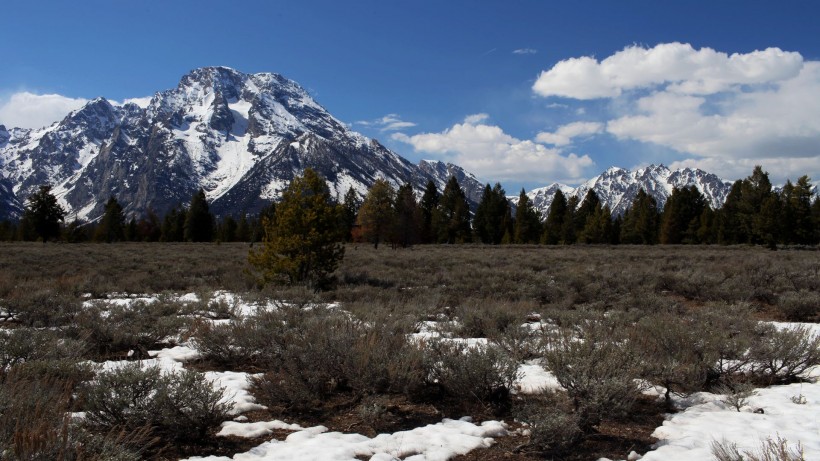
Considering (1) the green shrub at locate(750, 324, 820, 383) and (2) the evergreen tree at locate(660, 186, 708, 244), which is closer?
(1) the green shrub at locate(750, 324, 820, 383)

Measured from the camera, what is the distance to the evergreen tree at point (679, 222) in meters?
58.0

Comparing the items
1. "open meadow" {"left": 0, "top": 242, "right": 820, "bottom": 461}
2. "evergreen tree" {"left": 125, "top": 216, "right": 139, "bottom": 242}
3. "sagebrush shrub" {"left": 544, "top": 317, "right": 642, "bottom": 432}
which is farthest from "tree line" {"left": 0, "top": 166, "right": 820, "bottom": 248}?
"sagebrush shrub" {"left": 544, "top": 317, "right": 642, "bottom": 432}

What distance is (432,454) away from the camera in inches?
159

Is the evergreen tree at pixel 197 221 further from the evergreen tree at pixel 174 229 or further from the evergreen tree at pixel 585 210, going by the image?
the evergreen tree at pixel 585 210

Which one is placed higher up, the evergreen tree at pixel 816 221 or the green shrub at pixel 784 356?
the evergreen tree at pixel 816 221

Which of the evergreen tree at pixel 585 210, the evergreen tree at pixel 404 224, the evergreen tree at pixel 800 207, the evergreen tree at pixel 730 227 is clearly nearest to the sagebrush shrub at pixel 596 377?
the evergreen tree at pixel 404 224

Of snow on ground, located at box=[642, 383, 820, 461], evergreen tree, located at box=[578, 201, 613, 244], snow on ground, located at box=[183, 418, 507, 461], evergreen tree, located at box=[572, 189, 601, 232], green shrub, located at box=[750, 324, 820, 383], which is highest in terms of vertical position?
Result: evergreen tree, located at box=[572, 189, 601, 232]

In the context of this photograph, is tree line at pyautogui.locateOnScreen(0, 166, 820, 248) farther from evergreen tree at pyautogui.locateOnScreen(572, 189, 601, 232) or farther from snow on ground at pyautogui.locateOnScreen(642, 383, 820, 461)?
snow on ground at pyautogui.locateOnScreen(642, 383, 820, 461)

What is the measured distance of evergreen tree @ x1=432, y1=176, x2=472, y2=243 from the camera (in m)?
60.6

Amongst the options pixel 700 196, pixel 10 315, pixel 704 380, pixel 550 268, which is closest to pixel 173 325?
pixel 10 315

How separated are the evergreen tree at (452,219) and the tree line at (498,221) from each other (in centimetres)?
14

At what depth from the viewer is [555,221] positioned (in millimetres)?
62344

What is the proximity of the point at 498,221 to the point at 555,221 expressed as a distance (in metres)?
7.69

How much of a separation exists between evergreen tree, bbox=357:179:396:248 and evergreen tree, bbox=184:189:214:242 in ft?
99.0
